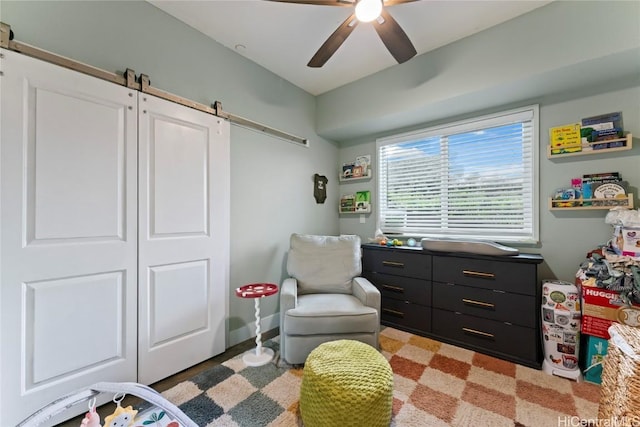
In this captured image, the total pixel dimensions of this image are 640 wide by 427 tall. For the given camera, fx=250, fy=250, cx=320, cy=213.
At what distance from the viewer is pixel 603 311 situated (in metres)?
1.67

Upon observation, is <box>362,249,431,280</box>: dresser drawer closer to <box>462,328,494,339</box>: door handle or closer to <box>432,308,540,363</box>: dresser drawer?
<box>432,308,540,363</box>: dresser drawer

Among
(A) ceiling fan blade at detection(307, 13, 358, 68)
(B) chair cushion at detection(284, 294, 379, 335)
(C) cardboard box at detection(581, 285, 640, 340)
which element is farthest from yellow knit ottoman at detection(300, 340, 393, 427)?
(A) ceiling fan blade at detection(307, 13, 358, 68)

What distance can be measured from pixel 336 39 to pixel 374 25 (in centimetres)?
28

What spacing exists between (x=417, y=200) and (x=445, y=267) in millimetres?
948

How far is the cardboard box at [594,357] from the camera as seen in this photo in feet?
5.58

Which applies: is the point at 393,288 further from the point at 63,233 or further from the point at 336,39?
the point at 63,233

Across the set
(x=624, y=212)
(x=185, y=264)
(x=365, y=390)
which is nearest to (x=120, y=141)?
(x=185, y=264)

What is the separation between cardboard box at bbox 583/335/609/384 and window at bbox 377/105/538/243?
0.83 m

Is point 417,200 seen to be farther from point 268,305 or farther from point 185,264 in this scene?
point 185,264

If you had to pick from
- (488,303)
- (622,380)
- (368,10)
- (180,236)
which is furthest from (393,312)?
(368,10)

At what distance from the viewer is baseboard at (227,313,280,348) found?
2.32m

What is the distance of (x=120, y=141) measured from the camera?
166 centimetres

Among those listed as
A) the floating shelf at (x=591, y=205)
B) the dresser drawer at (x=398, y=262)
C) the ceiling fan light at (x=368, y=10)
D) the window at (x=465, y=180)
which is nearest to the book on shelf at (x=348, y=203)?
the window at (x=465, y=180)

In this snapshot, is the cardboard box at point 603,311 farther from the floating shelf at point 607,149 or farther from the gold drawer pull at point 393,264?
the gold drawer pull at point 393,264
